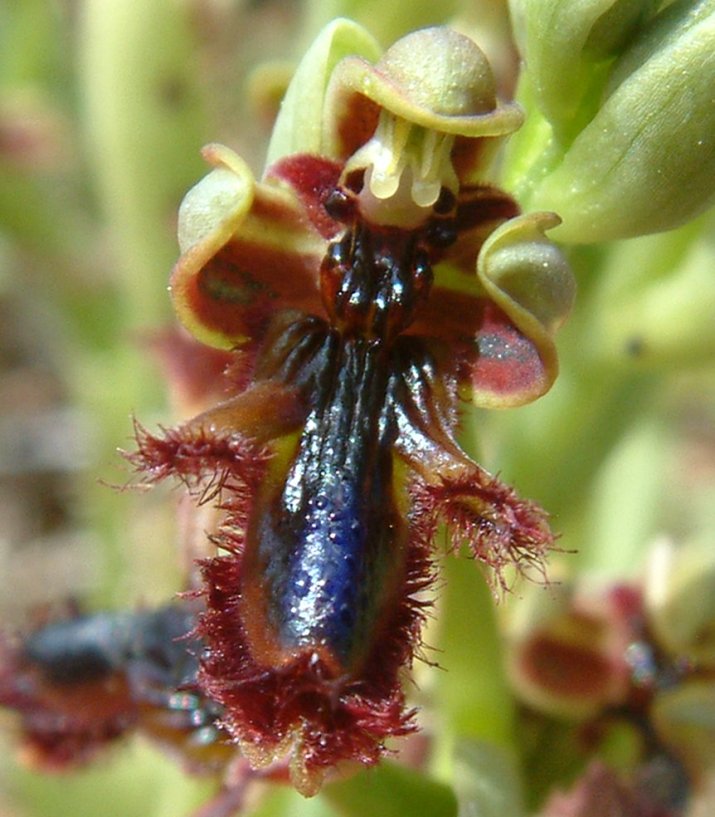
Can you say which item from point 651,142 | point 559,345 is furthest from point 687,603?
point 651,142

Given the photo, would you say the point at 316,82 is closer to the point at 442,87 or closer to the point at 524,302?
the point at 442,87

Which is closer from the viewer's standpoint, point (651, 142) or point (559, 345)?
point (651, 142)

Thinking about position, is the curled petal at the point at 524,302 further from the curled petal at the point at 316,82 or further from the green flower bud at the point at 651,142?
the curled petal at the point at 316,82

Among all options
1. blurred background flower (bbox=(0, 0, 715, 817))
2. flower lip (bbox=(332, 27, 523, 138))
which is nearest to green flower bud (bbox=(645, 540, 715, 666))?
blurred background flower (bbox=(0, 0, 715, 817))

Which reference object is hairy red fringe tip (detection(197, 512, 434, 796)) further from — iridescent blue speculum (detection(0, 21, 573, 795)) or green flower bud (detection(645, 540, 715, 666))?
green flower bud (detection(645, 540, 715, 666))

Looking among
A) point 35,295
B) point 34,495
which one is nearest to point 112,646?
point 35,295

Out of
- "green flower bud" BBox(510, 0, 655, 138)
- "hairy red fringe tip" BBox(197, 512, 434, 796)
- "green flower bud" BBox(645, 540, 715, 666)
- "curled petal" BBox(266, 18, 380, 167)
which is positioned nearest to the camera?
"hairy red fringe tip" BBox(197, 512, 434, 796)
